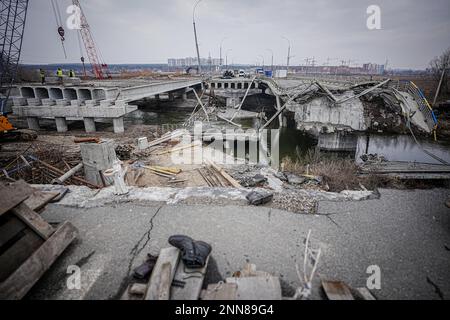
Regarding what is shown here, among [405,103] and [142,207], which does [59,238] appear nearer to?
[142,207]

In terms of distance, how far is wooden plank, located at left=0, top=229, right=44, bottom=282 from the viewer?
2.57 m

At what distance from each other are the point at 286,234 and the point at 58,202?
4.92 m

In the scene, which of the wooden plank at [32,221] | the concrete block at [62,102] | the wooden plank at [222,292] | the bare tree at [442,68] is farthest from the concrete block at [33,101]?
the bare tree at [442,68]

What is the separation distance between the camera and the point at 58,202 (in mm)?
4734

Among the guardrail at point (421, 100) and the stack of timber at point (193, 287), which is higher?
the guardrail at point (421, 100)

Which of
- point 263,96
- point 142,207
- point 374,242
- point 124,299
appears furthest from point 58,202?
point 263,96

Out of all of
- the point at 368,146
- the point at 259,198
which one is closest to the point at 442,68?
the point at 368,146

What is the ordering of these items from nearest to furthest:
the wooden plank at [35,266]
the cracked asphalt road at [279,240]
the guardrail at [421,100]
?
the wooden plank at [35,266], the cracked asphalt road at [279,240], the guardrail at [421,100]

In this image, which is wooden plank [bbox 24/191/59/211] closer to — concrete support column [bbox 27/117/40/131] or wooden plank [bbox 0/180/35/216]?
wooden plank [bbox 0/180/35/216]

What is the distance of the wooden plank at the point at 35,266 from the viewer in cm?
235

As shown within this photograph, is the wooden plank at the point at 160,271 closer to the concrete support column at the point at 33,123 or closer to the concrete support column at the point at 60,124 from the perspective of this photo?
the concrete support column at the point at 60,124

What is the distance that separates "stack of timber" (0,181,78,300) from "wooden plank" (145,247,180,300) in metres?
1.43

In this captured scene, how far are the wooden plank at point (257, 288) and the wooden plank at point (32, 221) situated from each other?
268cm

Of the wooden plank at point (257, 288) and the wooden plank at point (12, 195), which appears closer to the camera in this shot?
the wooden plank at point (257, 288)
